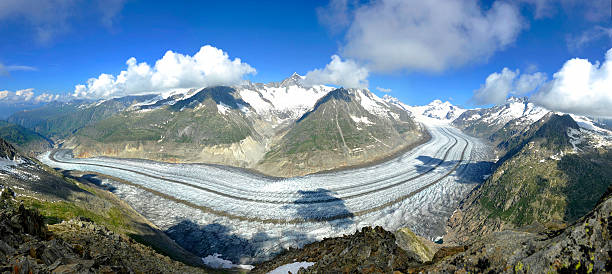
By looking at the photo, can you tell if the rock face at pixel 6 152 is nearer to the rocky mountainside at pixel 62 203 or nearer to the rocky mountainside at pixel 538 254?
the rocky mountainside at pixel 62 203

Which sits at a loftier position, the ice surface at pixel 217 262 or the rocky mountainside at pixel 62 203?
the rocky mountainside at pixel 62 203

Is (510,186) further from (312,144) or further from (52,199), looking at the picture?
(52,199)

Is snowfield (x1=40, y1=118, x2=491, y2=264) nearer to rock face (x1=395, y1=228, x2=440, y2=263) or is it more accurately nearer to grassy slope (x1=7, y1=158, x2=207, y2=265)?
grassy slope (x1=7, y1=158, x2=207, y2=265)

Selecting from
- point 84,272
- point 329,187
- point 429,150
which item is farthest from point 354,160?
point 84,272

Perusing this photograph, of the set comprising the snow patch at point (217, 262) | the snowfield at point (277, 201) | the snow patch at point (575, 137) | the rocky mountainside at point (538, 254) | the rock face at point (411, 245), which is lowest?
the snow patch at point (217, 262)

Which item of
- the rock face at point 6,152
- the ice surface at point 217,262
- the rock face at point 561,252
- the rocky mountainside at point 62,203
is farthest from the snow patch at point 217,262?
the rock face at point 6,152

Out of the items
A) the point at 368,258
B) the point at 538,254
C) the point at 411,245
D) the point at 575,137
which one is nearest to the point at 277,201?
the point at 411,245
